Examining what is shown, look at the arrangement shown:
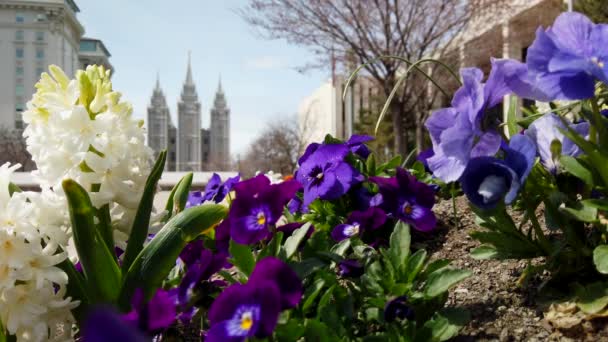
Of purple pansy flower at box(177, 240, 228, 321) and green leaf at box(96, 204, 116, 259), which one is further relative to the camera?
green leaf at box(96, 204, 116, 259)

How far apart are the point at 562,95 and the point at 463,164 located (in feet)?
0.67

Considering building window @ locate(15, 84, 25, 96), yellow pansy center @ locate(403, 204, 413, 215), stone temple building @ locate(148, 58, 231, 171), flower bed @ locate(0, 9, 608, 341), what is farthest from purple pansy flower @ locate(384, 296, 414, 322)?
stone temple building @ locate(148, 58, 231, 171)

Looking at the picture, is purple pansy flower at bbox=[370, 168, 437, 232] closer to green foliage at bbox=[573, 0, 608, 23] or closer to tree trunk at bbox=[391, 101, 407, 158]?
tree trunk at bbox=[391, 101, 407, 158]

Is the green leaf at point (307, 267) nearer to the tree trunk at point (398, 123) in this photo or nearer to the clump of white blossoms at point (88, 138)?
the clump of white blossoms at point (88, 138)

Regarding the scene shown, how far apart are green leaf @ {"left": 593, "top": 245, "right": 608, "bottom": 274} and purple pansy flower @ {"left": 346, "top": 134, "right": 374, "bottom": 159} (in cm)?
76

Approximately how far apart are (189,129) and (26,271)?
331 feet

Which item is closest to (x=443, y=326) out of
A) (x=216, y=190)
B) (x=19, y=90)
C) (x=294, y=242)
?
(x=294, y=242)

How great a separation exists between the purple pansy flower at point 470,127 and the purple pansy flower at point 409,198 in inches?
9.7

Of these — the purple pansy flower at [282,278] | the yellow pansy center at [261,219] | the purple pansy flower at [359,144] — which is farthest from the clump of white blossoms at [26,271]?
the purple pansy flower at [359,144]

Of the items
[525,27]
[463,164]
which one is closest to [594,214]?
[463,164]

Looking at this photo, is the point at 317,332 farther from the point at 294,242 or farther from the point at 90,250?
the point at 90,250

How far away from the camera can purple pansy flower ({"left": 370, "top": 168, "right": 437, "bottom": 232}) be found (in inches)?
46.7

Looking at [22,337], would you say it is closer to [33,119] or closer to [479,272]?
[33,119]

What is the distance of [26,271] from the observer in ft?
3.26
